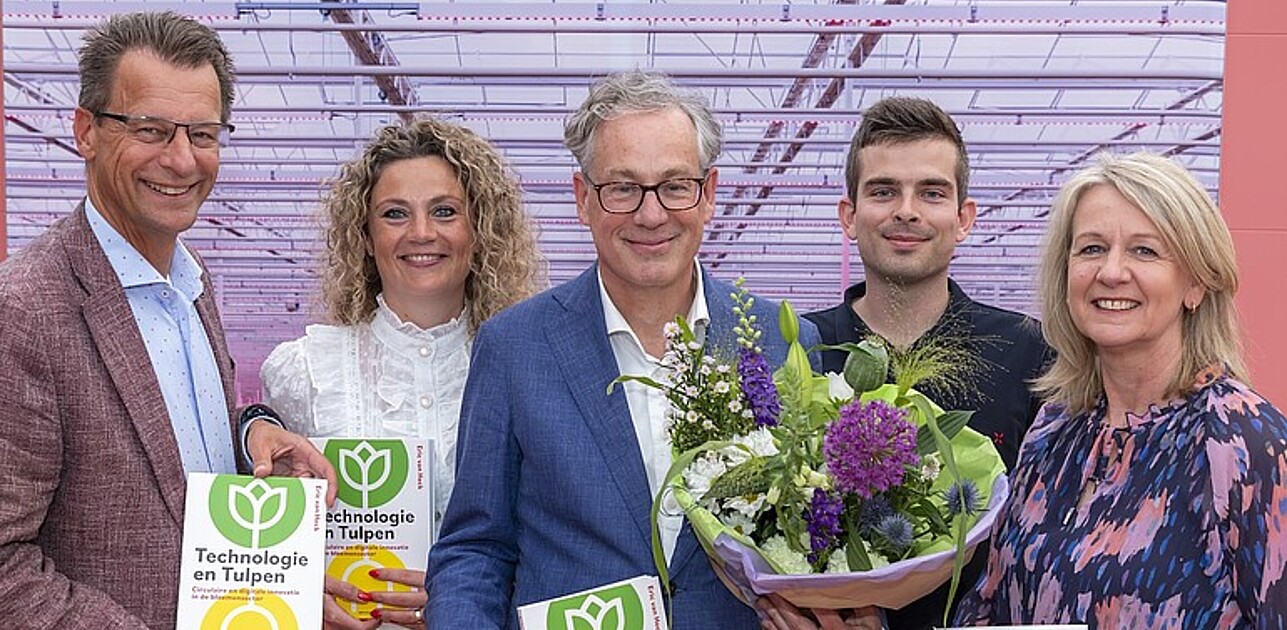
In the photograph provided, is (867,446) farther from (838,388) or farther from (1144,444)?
(1144,444)

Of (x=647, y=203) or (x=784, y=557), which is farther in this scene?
(x=647, y=203)

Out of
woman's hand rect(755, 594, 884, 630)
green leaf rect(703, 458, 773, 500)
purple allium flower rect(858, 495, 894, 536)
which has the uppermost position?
green leaf rect(703, 458, 773, 500)

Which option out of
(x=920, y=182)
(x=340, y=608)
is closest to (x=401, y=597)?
(x=340, y=608)

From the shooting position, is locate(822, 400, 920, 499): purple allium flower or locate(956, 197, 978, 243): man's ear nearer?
locate(822, 400, 920, 499): purple allium flower

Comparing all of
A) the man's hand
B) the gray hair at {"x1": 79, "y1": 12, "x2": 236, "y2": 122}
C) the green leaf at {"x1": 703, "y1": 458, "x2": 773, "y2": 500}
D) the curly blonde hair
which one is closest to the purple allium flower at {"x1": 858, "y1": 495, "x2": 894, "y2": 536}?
the green leaf at {"x1": 703, "y1": 458, "x2": 773, "y2": 500}

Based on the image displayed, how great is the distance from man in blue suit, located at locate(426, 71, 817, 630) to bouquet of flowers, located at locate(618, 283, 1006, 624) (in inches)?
9.0

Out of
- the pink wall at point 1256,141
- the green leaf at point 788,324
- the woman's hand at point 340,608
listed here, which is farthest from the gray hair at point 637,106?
the pink wall at point 1256,141

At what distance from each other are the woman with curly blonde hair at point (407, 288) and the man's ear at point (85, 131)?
64 centimetres

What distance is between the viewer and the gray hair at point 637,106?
2.09 metres

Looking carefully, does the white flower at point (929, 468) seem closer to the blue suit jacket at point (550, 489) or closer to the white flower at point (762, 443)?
the white flower at point (762, 443)

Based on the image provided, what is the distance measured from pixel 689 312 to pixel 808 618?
58 centimetres

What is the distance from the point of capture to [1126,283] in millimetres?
1902

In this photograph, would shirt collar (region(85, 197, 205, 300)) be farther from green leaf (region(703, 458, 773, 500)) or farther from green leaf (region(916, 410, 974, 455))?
green leaf (region(916, 410, 974, 455))

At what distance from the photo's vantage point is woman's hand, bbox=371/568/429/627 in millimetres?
2275
